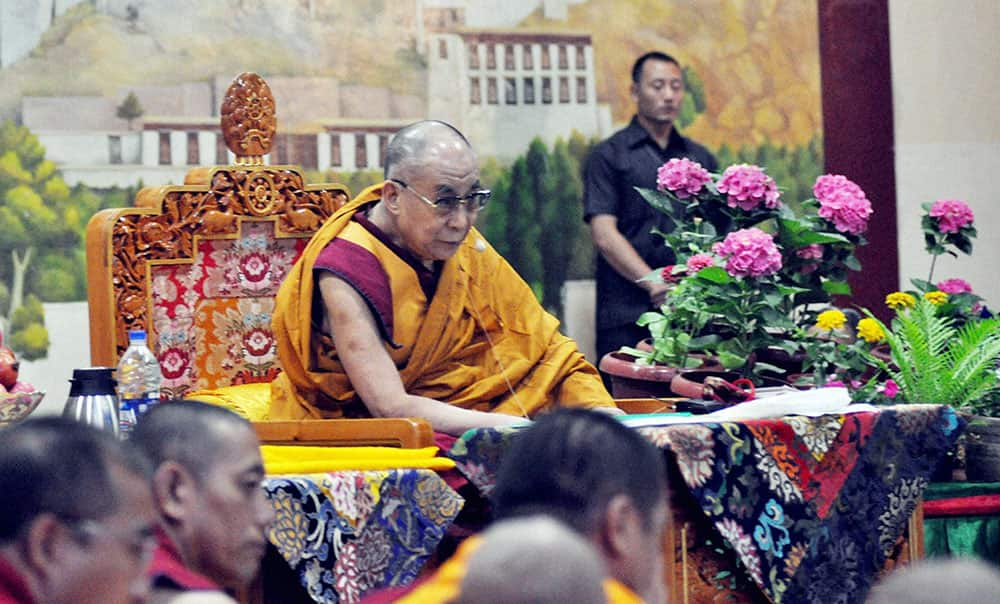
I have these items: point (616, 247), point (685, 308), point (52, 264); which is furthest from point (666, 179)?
point (52, 264)

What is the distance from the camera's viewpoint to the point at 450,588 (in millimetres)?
1608

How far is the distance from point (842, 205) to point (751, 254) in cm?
46

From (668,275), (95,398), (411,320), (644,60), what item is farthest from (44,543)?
(644,60)

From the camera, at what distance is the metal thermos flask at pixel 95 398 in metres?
3.28

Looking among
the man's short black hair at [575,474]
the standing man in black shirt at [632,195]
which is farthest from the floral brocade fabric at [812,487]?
the standing man in black shirt at [632,195]

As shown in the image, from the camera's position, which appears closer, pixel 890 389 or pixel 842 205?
pixel 890 389

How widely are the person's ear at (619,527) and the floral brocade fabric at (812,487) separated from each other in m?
1.21

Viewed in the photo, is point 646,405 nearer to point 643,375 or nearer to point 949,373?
point 643,375

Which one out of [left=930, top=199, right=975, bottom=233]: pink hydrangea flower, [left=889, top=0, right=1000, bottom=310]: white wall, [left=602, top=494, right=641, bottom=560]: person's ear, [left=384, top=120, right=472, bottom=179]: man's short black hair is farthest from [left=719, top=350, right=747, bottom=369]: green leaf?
[left=889, top=0, right=1000, bottom=310]: white wall

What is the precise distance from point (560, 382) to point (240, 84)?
113 centimetres

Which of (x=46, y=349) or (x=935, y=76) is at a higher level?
(x=935, y=76)

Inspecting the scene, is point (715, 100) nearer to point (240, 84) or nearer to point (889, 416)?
point (240, 84)

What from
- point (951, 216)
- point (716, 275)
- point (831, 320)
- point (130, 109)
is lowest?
point (831, 320)

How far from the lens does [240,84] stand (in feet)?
14.0
